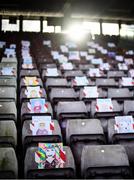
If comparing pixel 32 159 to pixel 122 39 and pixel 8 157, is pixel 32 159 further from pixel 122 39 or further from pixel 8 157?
pixel 122 39

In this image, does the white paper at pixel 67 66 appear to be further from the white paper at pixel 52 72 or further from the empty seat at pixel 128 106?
the empty seat at pixel 128 106

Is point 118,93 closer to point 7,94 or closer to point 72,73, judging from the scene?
point 72,73

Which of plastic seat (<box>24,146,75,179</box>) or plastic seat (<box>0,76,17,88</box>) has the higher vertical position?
plastic seat (<box>0,76,17,88</box>)

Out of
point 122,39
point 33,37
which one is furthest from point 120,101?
point 122,39

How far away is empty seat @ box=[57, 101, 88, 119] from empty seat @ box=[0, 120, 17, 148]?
3.26ft

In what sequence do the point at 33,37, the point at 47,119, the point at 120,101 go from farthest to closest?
1. the point at 33,37
2. the point at 120,101
3. the point at 47,119

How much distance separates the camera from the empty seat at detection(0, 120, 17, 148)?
356cm

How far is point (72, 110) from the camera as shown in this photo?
15.9 feet

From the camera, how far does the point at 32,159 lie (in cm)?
321

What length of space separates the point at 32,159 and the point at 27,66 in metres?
4.93

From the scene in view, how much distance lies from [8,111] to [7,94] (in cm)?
87

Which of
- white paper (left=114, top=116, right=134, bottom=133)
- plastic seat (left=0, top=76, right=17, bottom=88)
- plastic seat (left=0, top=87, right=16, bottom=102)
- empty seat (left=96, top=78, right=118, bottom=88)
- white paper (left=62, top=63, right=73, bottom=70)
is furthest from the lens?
white paper (left=62, top=63, right=73, bottom=70)

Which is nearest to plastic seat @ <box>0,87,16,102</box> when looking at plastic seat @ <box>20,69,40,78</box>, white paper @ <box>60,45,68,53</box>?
plastic seat @ <box>20,69,40,78</box>

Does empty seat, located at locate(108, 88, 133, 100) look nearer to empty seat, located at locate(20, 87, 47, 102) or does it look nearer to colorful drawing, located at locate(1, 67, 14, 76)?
empty seat, located at locate(20, 87, 47, 102)
